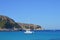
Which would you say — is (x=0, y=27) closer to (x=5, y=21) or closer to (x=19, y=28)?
(x=5, y=21)

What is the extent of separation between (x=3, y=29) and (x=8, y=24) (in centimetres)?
559

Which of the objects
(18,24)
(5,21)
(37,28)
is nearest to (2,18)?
(5,21)

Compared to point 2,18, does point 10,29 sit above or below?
below

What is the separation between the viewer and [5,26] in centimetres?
14725

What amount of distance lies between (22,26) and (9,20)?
41.0 feet

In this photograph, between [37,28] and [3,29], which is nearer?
[3,29]

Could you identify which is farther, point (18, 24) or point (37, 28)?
point (37, 28)

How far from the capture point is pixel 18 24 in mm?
153250

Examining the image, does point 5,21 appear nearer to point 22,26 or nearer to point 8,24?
point 8,24

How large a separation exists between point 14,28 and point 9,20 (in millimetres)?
8240

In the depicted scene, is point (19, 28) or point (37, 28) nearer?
point (19, 28)

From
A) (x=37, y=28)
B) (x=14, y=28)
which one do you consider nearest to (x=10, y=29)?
(x=14, y=28)

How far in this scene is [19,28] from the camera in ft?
492

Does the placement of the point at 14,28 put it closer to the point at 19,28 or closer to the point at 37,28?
the point at 19,28
